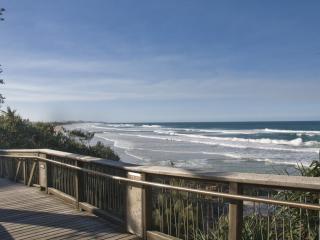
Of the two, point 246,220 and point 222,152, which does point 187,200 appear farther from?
point 222,152

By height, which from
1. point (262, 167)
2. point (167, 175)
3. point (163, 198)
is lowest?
point (262, 167)

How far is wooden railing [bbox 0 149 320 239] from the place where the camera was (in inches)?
155

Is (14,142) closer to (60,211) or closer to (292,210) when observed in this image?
(60,211)

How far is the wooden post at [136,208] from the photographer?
5.41 metres

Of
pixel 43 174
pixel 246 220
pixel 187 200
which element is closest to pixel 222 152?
pixel 43 174

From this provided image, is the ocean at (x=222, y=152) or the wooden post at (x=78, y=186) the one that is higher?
the wooden post at (x=78, y=186)

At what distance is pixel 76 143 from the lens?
750 inches

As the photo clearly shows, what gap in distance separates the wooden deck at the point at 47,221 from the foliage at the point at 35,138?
9.48 meters

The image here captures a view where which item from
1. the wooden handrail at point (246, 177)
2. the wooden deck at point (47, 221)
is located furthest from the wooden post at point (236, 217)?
the wooden deck at point (47, 221)

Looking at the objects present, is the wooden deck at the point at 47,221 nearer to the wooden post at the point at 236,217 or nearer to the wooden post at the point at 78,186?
the wooden post at the point at 78,186

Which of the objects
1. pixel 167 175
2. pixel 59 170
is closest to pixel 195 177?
pixel 167 175

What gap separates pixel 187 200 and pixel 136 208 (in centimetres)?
68

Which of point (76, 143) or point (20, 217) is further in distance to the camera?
point (76, 143)

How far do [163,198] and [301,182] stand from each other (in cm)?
249
